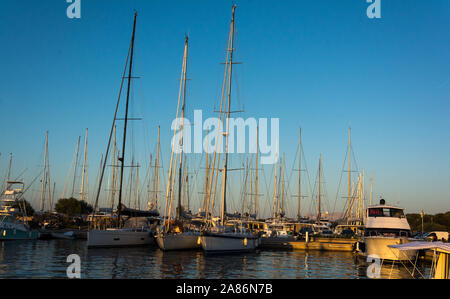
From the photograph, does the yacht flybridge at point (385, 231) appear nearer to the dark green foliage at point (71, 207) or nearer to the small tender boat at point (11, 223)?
the small tender boat at point (11, 223)

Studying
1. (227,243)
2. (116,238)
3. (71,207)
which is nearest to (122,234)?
(116,238)

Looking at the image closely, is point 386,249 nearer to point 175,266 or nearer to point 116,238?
point 175,266

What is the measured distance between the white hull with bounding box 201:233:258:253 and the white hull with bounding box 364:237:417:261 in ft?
47.0

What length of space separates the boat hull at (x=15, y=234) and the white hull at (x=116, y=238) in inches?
706

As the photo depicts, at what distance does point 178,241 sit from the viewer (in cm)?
4538

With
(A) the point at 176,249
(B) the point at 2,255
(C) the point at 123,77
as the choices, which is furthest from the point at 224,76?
(B) the point at 2,255

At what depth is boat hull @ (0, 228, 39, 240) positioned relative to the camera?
56.0 m

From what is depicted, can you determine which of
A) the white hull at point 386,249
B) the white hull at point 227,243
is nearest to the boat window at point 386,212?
Result: the white hull at point 386,249

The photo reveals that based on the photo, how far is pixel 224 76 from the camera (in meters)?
51.7

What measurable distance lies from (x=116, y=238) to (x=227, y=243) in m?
13.7

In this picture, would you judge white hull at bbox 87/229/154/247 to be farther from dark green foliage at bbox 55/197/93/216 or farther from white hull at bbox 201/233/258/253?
dark green foliage at bbox 55/197/93/216
